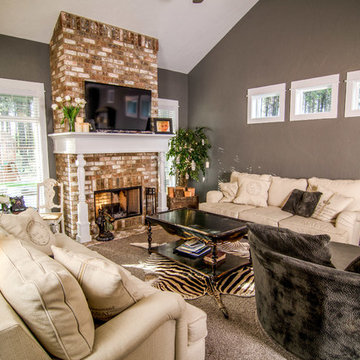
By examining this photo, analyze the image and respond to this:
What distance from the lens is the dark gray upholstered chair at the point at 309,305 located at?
1.42m

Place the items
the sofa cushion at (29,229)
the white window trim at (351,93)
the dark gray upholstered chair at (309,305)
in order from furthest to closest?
the white window trim at (351,93) → the sofa cushion at (29,229) → the dark gray upholstered chair at (309,305)

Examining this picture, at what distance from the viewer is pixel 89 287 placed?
4.46 feet

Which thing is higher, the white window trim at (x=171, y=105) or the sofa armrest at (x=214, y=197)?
the white window trim at (x=171, y=105)

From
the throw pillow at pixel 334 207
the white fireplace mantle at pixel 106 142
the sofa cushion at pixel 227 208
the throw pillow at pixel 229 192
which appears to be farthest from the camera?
the throw pillow at pixel 229 192

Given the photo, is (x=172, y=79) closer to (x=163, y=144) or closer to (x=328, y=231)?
(x=163, y=144)

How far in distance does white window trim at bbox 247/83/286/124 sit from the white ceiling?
4.47 feet

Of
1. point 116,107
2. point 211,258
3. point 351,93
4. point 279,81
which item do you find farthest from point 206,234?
point 279,81

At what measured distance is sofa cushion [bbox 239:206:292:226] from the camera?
399cm

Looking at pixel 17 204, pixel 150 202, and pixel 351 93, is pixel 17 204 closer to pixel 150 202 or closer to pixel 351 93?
pixel 150 202

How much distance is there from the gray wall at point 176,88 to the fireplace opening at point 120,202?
6.94 ft

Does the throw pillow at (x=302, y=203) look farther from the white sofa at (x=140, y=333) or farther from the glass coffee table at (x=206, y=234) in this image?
the white sofa at (x=140, y=333)

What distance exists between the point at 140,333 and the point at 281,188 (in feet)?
12.5

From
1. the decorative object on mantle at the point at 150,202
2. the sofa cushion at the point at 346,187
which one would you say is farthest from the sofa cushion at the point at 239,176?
the decorative object on mantle at the point at 150,202

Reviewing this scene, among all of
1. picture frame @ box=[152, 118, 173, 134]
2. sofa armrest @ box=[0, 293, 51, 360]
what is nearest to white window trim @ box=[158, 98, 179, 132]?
picture frame @ box=[152, 118, 173, 134]
